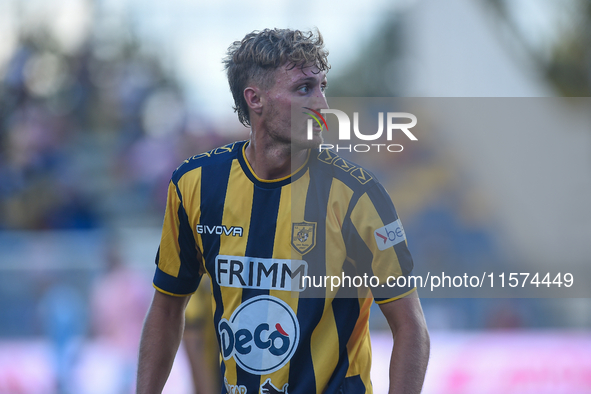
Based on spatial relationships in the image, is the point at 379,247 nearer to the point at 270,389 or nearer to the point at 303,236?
the point at 303,236

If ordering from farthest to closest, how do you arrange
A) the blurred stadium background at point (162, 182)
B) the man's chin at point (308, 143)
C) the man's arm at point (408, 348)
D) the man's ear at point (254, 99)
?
the blurred stadium background at point (162, 182)
the man's ear at point (254, 99)
the man's chin at point (308, 143)
the man's arm at point (408, 348)

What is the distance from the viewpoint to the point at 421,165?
26.4 ft

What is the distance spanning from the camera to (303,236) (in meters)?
2.17

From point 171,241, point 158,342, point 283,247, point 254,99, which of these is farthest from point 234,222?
point 158,342

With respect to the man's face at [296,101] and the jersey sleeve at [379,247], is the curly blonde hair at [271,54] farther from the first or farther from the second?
the jersey sleeve at [379,247]

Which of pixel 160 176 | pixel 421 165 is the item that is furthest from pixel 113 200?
pixel 421 165

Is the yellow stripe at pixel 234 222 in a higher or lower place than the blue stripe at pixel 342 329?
→ higher

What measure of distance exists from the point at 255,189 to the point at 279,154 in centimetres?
17

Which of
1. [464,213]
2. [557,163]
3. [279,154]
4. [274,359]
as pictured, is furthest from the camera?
[557,163]

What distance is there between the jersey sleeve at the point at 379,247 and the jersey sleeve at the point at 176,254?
0.70 meters

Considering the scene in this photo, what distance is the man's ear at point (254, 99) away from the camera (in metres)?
2.33

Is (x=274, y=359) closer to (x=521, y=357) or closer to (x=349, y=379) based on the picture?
(x=349, y=379)

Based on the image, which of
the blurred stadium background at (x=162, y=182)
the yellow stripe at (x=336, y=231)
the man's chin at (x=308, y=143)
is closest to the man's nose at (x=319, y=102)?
the man's chin at (x=308, y=143)

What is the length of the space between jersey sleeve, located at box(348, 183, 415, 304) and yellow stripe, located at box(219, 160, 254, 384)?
43cm
